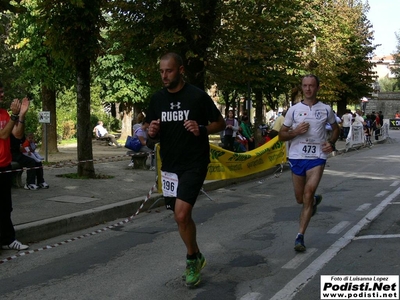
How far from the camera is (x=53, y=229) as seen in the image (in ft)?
28.6

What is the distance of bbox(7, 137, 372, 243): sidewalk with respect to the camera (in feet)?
28.6

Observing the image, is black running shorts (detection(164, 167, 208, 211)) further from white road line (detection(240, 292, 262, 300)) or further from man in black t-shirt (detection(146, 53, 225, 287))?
white road line (detection(240, 292, 262, 300))

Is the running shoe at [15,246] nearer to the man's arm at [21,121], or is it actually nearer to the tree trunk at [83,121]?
the man's arm at [21,121]

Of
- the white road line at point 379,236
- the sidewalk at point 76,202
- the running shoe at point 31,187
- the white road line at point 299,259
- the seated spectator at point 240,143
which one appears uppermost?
the seated spectator at point 240,143

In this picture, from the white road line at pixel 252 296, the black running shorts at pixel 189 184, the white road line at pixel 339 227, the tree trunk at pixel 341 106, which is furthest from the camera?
the tree trunk at pixel 341 106

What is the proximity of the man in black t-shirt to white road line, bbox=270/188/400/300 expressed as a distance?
2.78 ft

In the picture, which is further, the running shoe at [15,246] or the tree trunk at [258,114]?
the tree trunk at [258,114]

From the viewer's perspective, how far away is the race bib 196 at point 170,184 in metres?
5.67

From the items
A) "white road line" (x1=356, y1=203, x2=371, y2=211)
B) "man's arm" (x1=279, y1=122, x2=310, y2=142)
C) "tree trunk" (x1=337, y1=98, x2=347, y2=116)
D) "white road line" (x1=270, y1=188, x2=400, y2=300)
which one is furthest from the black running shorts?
→ "tree trunk" (x1=337, y1=98, x2=347, y2=116)

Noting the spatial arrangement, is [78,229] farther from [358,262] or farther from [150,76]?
[150,76]

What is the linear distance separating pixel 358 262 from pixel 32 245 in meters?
4.27

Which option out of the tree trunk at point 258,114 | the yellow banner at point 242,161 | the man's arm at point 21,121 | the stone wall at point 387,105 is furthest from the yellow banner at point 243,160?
the stone wall at point 387,105

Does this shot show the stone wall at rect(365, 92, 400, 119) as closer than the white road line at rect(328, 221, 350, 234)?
No

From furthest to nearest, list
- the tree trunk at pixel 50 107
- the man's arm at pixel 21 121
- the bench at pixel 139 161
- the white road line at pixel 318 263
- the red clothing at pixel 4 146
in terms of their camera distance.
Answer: the tree trunk at pixel 50 107 < the bench at pixel 139 161 < the red clothing at pixel 4 146 < the man's arm at pixel 21 121 < the white road line at pixel 318 263
